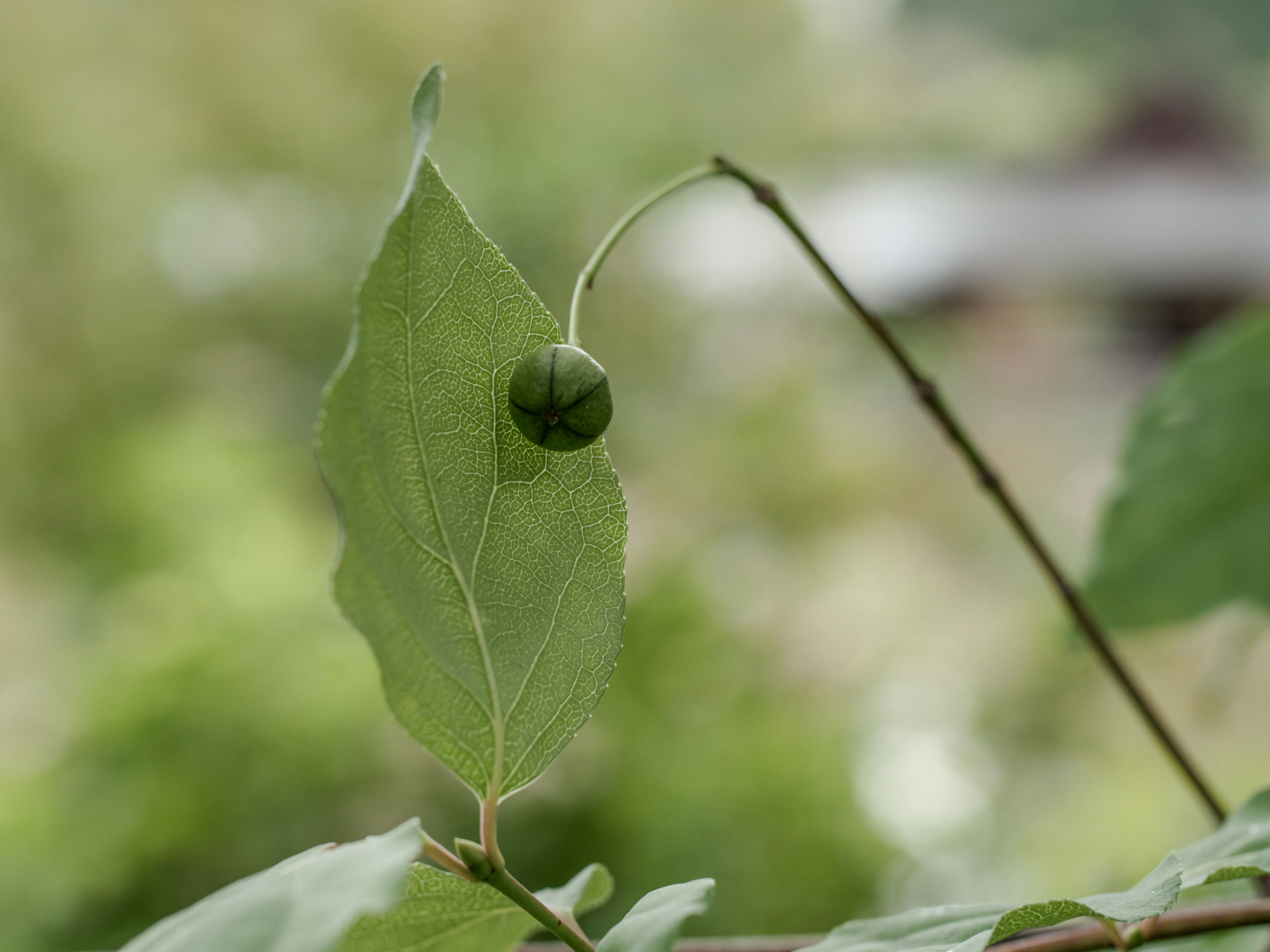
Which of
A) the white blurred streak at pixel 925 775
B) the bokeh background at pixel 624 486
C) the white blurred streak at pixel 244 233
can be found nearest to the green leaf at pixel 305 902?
the bokeh background at pixel 624 486

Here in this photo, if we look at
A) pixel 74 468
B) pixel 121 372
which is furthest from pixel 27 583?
pixel 121 372

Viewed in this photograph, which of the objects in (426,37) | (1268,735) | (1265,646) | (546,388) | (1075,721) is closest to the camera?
(546,388)

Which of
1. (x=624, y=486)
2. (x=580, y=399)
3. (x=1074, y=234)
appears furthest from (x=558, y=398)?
(x=1074, y=234)

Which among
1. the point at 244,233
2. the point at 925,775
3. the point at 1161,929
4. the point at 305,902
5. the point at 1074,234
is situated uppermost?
the point at 244,233

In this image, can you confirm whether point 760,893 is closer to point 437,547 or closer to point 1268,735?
point 437,547

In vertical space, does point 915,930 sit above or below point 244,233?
below

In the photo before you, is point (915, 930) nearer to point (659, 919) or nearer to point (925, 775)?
point (659, 919)
